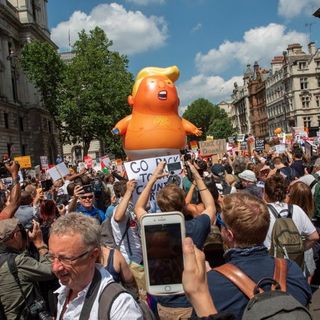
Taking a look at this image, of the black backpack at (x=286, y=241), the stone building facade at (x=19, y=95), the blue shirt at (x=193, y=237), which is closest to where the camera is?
the blue shirt at (x=193, y=237)

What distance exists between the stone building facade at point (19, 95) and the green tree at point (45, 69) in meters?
3.42

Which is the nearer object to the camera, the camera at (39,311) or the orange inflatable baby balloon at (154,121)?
the camera at (39,311)

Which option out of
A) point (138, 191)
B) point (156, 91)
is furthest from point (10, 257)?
point (156, 91)

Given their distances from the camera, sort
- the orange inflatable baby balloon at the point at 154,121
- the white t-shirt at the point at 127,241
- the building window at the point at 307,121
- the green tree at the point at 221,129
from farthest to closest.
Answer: the green tree at the point at 221,129, the building window at the point at 307,121, the orange inflatable baby balloon at the point at 154,121, the white t-shirt at the point at 127,241

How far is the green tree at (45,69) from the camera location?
42.5 m

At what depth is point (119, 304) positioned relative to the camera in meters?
2.18

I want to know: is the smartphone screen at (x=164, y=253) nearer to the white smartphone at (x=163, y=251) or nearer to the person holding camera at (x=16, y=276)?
the white smartphone at (x=163, y=251)

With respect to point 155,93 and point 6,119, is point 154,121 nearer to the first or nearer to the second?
point 155,93

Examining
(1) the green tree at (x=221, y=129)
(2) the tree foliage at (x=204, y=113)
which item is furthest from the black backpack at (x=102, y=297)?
(2) the tree foliage at (x=204, y=113)

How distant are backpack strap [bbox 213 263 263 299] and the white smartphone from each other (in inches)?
16.1

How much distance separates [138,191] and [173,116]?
196 inches

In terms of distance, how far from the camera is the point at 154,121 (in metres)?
10.2

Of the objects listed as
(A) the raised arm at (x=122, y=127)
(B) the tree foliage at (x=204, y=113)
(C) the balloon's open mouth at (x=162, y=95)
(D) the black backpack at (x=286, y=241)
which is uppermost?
(B) the tree foliage at (x=204, y=113)

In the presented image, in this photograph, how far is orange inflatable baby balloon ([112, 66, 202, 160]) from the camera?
10133mm
